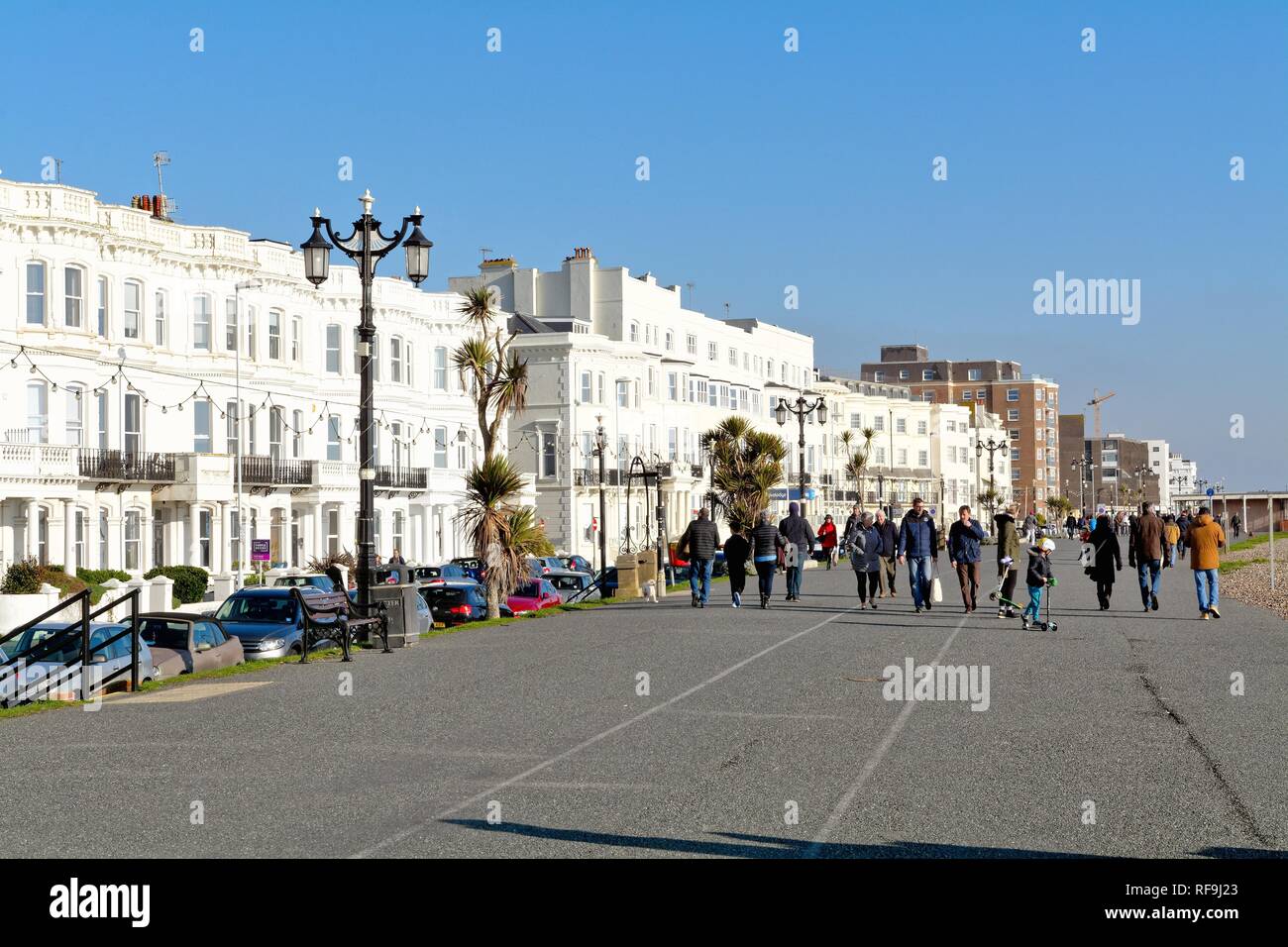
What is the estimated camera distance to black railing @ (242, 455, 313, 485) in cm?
5225

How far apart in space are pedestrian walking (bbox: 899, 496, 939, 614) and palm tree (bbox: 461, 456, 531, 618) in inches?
287

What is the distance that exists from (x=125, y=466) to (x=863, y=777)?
39.5 meters

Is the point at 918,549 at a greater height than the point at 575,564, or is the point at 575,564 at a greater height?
the point at 918,549

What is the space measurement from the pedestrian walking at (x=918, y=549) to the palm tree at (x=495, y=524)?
23.9 ft

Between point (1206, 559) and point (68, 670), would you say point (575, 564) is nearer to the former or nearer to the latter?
point (1206, 559)

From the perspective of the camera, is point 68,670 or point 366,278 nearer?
point 68,670

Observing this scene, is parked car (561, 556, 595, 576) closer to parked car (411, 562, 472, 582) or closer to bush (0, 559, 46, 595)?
parked car (411, 562, 472, 582)

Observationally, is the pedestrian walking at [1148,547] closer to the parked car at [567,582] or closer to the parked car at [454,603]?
the parked car at [454,603]

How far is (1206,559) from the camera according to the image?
26.0 m

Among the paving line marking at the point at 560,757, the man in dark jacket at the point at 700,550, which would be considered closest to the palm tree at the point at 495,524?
the man in dark jacket at the point at 700,550

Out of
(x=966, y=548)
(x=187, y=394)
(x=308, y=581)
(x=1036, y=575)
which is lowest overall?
(x=308, y=581)

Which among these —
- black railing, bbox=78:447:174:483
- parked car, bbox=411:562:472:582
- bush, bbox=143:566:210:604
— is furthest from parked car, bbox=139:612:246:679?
black railing, bbox=78:447:174:483

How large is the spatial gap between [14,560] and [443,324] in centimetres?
2540

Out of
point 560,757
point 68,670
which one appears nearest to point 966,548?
point 68,670
